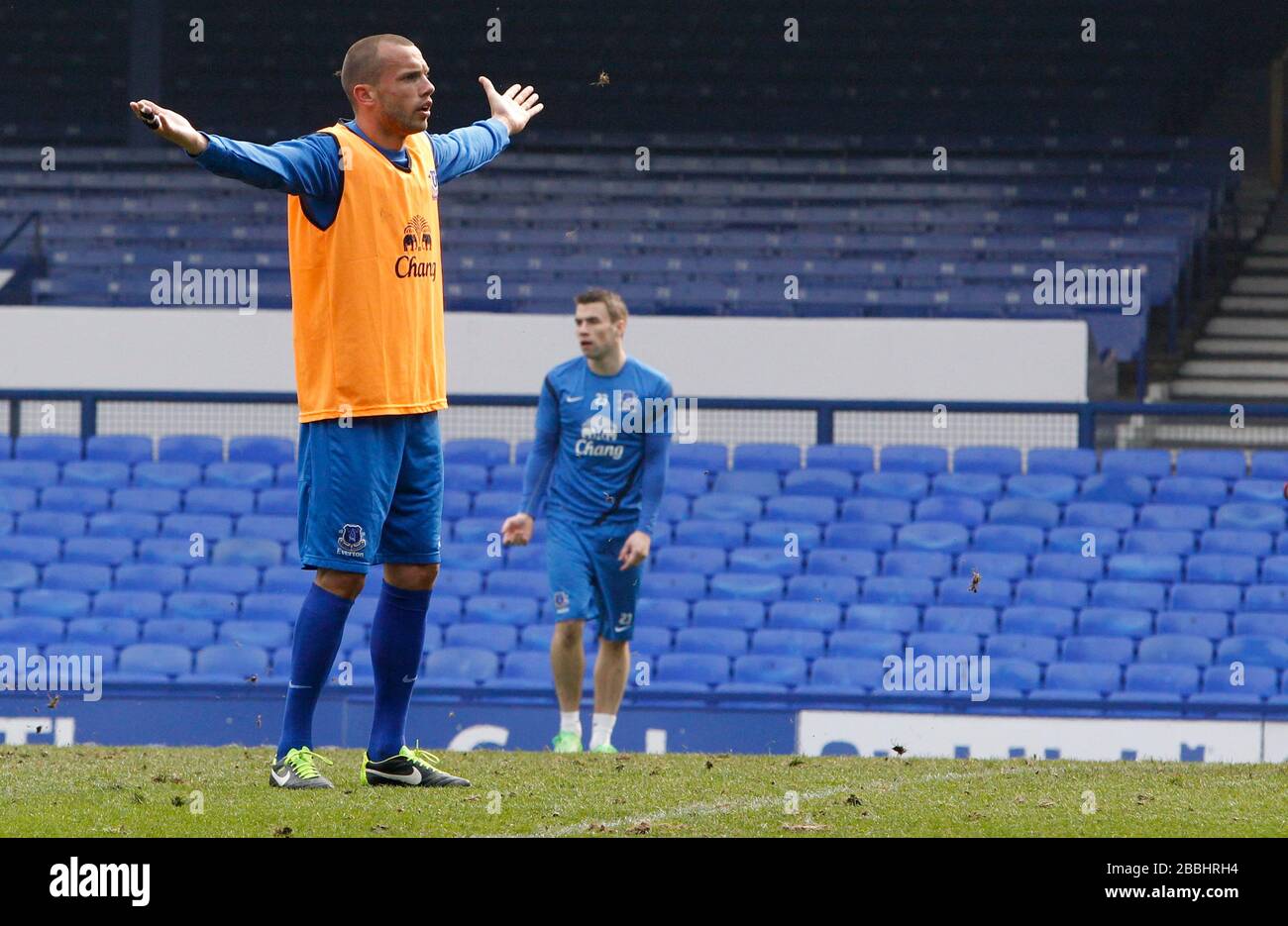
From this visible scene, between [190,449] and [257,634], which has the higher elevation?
[190,449]

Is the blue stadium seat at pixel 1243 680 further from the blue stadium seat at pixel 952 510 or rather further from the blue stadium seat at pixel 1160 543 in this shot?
the blue stadium seat at pixel 952 510

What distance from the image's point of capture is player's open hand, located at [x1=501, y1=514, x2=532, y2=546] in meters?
7.85

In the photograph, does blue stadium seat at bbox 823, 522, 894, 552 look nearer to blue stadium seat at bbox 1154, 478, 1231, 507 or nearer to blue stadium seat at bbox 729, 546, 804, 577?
blue stadium seat at bbox 729, 546, 804, 577

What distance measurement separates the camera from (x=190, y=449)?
46.4 ft

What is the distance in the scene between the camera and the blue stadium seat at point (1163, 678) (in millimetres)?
11234

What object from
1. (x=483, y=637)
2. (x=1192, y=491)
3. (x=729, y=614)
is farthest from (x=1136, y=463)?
(x=483, y=637)

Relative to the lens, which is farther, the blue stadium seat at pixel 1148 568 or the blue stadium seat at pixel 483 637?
the blue stadium seat at pixel 1148 568

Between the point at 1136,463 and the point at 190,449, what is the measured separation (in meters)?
6.93

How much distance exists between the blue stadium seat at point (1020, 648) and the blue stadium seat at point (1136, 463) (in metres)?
2.18

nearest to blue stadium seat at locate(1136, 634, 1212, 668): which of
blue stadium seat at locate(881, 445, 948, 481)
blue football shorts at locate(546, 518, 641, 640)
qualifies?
blue stadium seat at locate(881, 445, 948, 481)

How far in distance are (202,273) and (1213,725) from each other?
11430 mm

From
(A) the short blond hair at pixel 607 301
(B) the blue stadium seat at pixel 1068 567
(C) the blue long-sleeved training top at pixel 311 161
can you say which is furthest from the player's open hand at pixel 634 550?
(B) the blue stadium seat at pixel 1068 567

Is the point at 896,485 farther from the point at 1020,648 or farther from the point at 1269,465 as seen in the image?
the point at 1269,465

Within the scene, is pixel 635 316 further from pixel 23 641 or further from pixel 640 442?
Result: pixel 640 442
